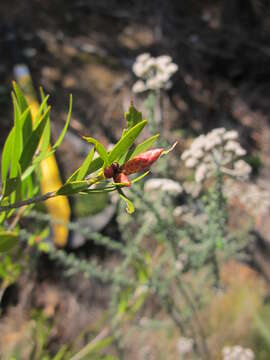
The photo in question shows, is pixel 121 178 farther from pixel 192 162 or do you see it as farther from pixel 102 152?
pixel 192 162

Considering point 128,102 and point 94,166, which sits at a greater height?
point 128,102

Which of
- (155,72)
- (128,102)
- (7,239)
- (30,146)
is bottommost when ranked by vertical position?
(7,239)

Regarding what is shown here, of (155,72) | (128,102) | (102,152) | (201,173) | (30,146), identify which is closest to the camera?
(102,152)

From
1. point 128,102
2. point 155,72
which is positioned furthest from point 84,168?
point 128,102

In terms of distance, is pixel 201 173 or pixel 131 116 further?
pixel 201 173

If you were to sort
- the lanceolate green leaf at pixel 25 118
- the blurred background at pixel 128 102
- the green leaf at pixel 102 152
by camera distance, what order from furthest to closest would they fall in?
the blurred background at pixel 128 102 < the lanceolate green leaf at pixel 25 118 < the green leaf at pixel 102 152

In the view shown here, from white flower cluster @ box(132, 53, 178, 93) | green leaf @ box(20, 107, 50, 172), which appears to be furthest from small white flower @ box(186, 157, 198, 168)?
green leaf @ box(20, 107, 50, 172)

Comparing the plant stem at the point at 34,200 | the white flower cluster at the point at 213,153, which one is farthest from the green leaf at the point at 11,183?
the white flower cluster at the point at 213,153

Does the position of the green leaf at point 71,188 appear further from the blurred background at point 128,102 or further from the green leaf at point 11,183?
the blurred background at point 128,102
